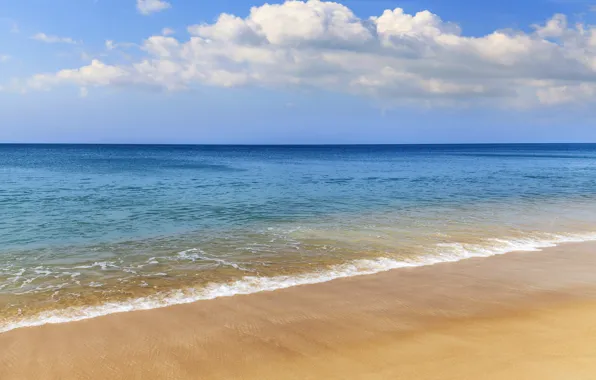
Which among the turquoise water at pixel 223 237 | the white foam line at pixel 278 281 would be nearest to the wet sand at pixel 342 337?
the white foam line at pixel 278 281

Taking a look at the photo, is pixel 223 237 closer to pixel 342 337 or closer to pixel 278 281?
pixel 278 281

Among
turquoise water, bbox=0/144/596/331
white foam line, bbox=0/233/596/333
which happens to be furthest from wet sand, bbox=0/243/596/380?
turquoise water, bbox=0/144/596/331

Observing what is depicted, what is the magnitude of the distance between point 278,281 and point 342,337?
11.1 ft

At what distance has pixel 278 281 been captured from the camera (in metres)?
10.4

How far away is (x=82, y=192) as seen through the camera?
27.2 meters

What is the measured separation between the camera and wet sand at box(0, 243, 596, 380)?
20.4 ft

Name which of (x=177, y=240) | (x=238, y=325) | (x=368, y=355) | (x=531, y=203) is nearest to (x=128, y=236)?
(x=177, y=240)

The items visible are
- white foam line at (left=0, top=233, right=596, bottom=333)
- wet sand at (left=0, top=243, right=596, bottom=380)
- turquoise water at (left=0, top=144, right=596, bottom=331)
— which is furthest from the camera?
turquoise water at (left=0, top=144, right=596, bottom=331)

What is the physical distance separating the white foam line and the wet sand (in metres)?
0.35

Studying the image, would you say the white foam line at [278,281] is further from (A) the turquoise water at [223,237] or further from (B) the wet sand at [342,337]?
(B) the wet sand at [342,337]

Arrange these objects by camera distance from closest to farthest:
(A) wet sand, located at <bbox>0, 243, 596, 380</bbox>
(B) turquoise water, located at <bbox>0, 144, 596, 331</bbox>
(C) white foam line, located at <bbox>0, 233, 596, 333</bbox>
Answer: (A) wet sand, located at <bbox>0, 243, 596, 380</bbox> → (C) white foam line, located at <bbox>0, 233, 596, 333</bbox> → (B) turquoise water, located at <bbox>0, 144, 596, 331</bbox>

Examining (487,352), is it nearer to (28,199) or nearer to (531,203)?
(531,203)

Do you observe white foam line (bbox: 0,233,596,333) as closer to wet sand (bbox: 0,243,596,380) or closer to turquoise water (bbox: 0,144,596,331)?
turquoise water (bbox: 0,144,596,331)

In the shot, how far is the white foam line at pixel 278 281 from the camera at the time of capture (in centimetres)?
827
